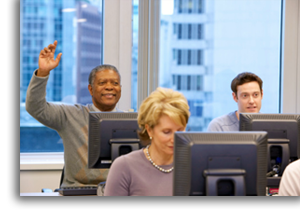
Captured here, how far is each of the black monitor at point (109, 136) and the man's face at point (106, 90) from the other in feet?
2.10

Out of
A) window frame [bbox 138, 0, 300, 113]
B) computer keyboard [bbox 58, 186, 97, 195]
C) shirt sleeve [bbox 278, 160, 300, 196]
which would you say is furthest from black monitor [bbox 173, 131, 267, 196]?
window frame [bbox 138, 0, 300, 113]

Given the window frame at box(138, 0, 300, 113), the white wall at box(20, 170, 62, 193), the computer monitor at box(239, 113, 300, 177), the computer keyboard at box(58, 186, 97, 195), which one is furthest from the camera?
the window frame at box(138, 0, 300, 113)

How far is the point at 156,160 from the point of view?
1605mm

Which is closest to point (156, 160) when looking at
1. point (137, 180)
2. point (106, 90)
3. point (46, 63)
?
point (137, 180)

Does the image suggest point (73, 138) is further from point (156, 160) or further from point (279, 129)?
point (279, 129)

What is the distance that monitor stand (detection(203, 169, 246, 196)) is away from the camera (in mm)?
1206

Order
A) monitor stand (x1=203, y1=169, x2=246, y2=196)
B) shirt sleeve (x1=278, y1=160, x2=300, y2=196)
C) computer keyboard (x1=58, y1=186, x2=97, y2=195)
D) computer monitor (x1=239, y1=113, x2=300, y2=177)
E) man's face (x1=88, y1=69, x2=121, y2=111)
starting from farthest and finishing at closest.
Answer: man's face (x1=88, y1=69, x2=121, y2=111) → computer keyboard (x1=58, y1=186, x2=97, y2=195) → computer monitor (x1=239, y1=113, x2=300, y2=177) → shirt sleeve (x1=278, y1=160, x2=300, y2=196) → monitor stand (x1=203, y1=169, x2=246, y2=196)

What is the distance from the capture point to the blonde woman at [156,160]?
1545mm

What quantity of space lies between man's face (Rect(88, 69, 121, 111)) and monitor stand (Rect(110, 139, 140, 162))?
675 millimetres

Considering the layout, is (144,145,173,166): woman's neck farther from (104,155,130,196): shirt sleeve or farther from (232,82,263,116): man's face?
(232,82,263,116): man's face

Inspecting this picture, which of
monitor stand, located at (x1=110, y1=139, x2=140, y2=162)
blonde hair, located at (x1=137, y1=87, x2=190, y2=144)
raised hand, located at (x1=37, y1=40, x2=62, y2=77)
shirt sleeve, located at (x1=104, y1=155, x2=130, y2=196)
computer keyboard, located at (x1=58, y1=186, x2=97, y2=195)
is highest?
raised hand, located at (x1=37, y1=40, x2=62, y2=77)

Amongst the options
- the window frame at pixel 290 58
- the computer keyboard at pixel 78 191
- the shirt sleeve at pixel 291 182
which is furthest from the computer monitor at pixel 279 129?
the window frame at pixel 290 58

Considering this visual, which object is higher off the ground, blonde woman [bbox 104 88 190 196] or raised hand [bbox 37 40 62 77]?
raised hand [bbox 37 40 62 77]

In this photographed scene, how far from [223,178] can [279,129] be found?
0.74m
